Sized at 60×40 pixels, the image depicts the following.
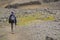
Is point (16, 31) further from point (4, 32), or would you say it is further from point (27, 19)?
point (27, 19)

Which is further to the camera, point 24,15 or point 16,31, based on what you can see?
point 24,15

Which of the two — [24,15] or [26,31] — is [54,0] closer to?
[24,15]

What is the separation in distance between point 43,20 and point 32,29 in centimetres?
603

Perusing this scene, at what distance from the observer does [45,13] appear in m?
32.4

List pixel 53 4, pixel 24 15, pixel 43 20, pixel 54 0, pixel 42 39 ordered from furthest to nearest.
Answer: pixel 54 0 → pixel 53 4 → pixel 24 15 → pixel 43 20 → pixel 42 39

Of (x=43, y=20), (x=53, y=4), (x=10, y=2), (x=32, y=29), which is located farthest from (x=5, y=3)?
(x=32, y=29)

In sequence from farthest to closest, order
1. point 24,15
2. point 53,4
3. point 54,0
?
1. point 54,0
2. point 53,4
3. point 24,15

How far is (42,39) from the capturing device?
19.2m

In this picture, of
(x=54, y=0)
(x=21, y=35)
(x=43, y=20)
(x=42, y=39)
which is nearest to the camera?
(x=42, y=39)

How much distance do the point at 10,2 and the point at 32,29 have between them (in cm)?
1779

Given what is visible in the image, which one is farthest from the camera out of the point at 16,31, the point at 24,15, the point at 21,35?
the point at 24,15

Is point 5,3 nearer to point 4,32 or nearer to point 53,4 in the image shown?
point 53,4

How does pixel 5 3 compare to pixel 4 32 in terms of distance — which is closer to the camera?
pixel 4 32

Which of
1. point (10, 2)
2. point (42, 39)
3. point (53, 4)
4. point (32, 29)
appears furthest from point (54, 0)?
point (42, 39)
